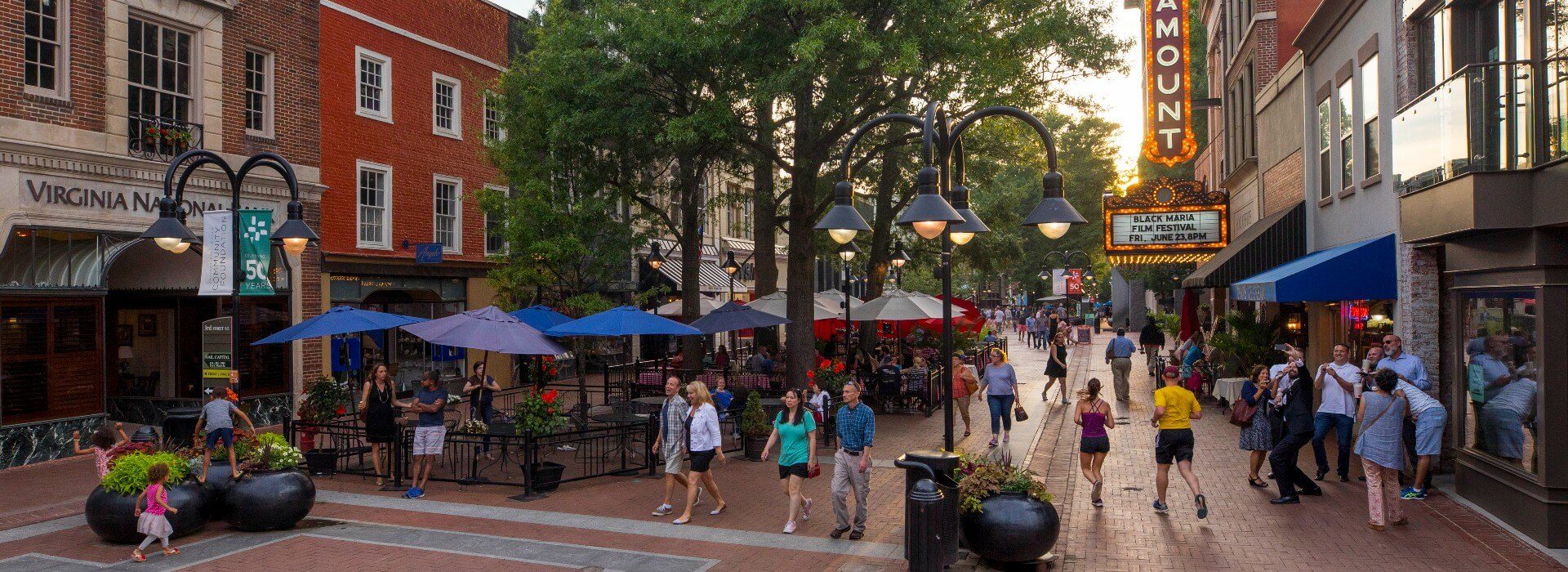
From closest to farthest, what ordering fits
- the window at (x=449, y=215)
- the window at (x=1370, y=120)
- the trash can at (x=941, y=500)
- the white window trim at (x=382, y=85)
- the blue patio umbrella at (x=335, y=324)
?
the trash can at (x=941, y=500)
the window at (x=1370, y=120)
the blue patio umbrella at (x=335, y=324)
the white window trim at (x=382, y=85)
the window at (x=449, y=215)

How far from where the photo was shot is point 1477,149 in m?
9.70

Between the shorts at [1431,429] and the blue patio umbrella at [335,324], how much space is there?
1360 cm

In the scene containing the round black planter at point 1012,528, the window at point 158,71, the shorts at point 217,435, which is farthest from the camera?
the window at point 158,71

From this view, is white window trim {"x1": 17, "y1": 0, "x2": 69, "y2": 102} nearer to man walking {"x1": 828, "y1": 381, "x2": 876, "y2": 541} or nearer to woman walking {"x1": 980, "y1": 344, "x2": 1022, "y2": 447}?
man walking {"x1": 828, "y1": 381, "x2": 876, "y2": 541}

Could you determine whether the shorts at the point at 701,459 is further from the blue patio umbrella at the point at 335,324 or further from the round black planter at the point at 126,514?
the blue patio umbrella at the point at 335,324

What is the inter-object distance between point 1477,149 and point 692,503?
8584 mm

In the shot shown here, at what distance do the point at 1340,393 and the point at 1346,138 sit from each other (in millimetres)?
5333

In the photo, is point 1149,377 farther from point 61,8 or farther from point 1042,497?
point 61,8

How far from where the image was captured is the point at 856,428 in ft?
32.5

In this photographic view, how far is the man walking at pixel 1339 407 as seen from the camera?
1200 cm

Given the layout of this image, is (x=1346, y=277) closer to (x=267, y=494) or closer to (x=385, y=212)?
(x=267, y=494)

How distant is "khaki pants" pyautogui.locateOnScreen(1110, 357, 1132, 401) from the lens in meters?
21.4

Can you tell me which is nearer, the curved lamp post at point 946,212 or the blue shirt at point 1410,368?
the curved lamp post at point 946,212

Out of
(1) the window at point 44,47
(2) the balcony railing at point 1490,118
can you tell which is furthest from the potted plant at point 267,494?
(2) the balcony railing at point 1490,118
